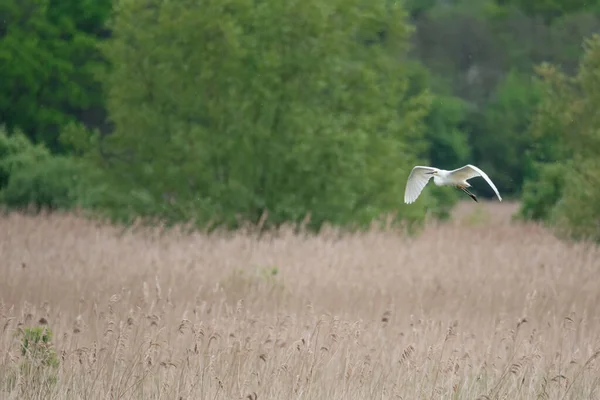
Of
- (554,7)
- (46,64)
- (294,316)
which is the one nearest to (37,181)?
(46,64)

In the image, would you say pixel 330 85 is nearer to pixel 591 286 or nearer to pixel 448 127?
pixel 591 286

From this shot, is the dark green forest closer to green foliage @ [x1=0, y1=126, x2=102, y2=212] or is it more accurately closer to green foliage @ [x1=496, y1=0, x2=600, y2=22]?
green foliage @ [x1=0, y1=126, x2=102, y2=212]

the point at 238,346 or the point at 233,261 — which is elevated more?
the point at 238,346

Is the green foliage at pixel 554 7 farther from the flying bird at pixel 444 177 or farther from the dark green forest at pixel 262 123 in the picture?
the flying bird at pixel 444 177

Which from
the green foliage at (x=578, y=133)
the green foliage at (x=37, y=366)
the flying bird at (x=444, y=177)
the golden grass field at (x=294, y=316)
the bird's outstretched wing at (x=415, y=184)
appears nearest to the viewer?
the green foliage at (x=37, y=366)

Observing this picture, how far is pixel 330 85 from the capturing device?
64.5ft

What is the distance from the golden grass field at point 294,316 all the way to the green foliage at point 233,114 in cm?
238

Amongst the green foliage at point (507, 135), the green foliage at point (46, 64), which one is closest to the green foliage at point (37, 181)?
the green foliage at point (46, 64)

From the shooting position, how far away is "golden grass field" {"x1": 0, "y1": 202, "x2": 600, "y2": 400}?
21.7 ft

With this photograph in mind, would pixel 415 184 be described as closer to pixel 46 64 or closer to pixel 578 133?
pixel 578 133

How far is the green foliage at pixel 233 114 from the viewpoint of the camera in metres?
18.7

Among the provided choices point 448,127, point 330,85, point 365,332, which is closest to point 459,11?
point 448,127

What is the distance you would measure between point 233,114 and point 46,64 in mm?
14258

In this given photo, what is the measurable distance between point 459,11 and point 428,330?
136ft
